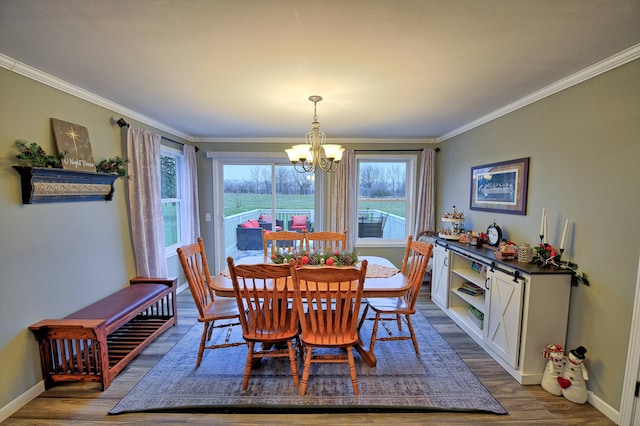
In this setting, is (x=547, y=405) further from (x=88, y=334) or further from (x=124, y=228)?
(x=124, y=228)

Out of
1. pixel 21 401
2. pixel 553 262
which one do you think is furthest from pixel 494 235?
pixel 21 401

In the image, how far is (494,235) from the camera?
113 inches

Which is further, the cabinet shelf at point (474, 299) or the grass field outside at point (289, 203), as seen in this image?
the grass field outside at point (289, 203)

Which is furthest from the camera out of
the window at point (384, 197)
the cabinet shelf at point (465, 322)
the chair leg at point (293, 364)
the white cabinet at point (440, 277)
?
the window at point (384, 197)

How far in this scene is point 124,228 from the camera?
2877mm

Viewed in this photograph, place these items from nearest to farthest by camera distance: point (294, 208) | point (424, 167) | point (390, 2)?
point (390, 2) → point (424, 167) → point (294, 208)

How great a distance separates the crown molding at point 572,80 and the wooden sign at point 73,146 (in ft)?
12.9

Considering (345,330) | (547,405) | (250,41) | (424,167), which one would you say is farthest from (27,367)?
(424,167)

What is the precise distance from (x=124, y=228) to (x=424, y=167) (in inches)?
163

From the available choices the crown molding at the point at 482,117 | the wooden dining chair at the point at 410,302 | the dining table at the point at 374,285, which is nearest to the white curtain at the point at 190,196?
the crown molding at the point at 482,117

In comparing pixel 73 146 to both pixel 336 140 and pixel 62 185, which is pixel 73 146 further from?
pixel 336 140

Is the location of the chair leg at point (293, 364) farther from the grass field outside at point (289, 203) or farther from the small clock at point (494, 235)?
the grass field outside at point (289, 203)

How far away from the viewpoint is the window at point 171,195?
3.83m

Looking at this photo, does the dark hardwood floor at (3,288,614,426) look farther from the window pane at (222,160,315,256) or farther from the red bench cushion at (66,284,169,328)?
the window pane at (222,160,315,256)
